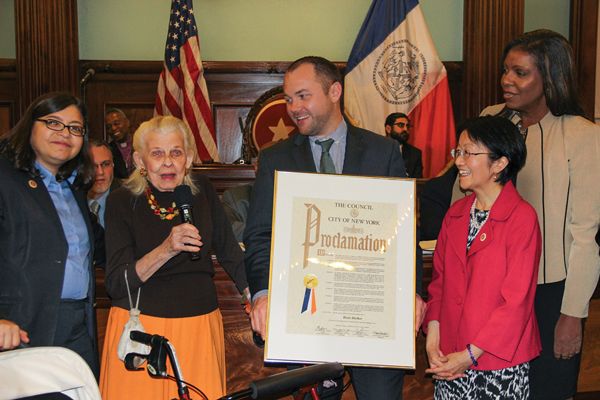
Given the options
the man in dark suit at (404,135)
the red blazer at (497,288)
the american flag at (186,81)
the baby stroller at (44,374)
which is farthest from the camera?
the american flag at (186,81)

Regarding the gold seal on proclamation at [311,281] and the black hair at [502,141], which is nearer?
the gold seal on proclamation at [311,281]

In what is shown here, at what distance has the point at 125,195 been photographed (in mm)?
1972

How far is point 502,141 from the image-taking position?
183cm

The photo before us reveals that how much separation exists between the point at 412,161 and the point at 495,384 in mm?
3533

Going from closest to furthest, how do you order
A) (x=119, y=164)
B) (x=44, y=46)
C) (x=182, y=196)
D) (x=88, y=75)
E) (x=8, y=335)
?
(x=8, y=335), (x=182, y=196), (x=119, y=164), (x=88, y=75), (x=44, y=46)

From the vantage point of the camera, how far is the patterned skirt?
5.57 feet

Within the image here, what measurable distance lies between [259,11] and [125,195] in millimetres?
4818

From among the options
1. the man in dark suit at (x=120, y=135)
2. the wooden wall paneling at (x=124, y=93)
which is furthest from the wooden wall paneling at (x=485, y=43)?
the man in dark suit at (x=120, y=135)

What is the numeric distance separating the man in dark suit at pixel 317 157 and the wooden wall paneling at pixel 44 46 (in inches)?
190

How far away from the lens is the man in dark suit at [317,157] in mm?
1810

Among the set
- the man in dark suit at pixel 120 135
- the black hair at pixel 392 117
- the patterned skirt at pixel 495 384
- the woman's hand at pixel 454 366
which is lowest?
the patterned skirt at pixel 495 384

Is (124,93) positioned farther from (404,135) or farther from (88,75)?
(404,135)

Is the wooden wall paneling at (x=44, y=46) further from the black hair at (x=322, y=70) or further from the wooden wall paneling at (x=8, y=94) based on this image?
the black hair at (x=322, y=70)

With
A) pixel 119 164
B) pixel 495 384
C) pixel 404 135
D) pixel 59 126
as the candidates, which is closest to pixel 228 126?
pixel 119 164
